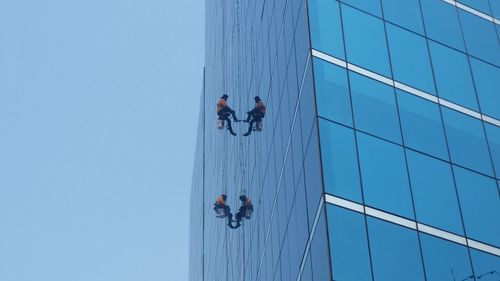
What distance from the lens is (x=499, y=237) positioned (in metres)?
27.1

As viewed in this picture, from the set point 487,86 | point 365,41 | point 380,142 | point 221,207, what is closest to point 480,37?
point 487,86

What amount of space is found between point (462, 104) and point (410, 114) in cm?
281

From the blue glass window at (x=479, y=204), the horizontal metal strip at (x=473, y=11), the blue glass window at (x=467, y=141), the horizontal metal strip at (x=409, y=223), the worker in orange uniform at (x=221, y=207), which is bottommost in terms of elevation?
the horizontal metal strip at (x=409, y=223)

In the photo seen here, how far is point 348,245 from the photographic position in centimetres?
2378

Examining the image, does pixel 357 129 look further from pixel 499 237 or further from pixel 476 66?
pixel 476 66

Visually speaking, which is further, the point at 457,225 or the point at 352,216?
the point at 457,225

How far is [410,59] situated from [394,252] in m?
8.12

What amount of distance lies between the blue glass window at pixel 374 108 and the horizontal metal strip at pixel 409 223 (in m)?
2.82

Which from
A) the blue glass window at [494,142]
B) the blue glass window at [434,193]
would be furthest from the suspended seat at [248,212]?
the blue glass window at [434,193]

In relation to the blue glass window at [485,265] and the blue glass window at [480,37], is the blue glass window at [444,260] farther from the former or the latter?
the blue glass window at [480,37]

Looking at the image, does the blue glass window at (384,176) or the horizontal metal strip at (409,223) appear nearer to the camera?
the horizontal metal strip at (409,223)

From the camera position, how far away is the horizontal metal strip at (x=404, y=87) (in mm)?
27812

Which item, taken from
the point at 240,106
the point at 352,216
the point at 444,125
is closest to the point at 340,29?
the point at 444,125

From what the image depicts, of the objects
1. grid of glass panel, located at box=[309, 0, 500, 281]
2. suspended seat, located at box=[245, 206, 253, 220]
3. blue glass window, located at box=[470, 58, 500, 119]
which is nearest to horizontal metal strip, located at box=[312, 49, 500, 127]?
grid of glass panel, located at box=[309, 0, 500, 281]
